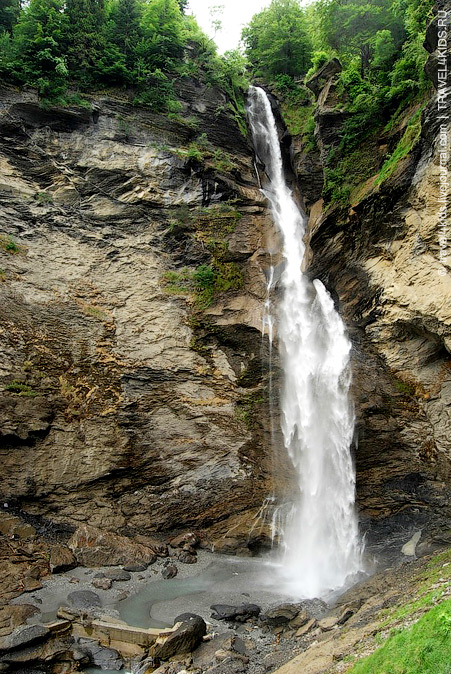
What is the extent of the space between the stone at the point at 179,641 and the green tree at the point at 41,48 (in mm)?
21418

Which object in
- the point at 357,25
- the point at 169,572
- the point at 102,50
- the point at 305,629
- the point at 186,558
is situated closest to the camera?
the point at 305,629

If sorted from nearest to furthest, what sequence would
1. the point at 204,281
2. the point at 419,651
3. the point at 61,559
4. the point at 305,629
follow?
the point at 419,651
the point at 305,629
the point at 61,559
the point at 204,281

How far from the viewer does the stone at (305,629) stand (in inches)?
399

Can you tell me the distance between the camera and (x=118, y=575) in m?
14.0

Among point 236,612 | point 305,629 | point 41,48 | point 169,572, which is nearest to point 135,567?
point 169,572

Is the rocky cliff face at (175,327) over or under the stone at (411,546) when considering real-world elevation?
over

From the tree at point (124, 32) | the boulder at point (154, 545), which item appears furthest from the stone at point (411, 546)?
the tree at point (124, 32)

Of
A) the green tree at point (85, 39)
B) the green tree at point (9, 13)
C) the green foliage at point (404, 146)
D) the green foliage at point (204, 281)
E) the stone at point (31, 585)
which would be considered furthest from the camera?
the green tree at point (9, 13)

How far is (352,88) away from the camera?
62.0 ft

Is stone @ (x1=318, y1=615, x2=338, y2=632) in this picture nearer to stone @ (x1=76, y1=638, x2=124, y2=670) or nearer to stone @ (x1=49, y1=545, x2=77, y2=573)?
stone @ (x1=76, y1=638, x2=124, y2=670)

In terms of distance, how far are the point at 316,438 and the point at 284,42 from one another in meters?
23.6

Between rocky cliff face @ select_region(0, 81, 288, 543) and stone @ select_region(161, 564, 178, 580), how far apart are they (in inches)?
85.3

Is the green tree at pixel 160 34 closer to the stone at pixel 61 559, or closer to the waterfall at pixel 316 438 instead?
the waterfall at pixel 316 438

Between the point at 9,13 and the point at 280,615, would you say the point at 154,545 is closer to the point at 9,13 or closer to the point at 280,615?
the point at 280,615
